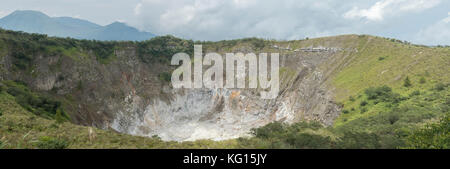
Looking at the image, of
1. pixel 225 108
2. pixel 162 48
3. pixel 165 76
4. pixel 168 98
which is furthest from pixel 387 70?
pixel 162 48

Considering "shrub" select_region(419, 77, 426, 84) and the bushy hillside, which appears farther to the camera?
"shrub" select_region(419, 77, 426, 84)

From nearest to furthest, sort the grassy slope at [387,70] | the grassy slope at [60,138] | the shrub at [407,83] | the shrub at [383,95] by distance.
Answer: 1. the grassy slope at [60,138]
2. the shrub at [383,95]
3. the grassy slope at [387,70]
4. the shrub at [407,83]

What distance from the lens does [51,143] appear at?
13.3m

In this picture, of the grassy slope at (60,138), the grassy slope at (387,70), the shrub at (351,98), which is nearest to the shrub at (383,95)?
the grassy slope at (387,70)

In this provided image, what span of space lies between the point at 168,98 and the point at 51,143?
1777 inches

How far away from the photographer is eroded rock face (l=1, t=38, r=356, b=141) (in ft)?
139

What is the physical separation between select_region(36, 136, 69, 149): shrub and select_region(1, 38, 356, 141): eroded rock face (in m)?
26.3

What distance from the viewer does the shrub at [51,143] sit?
12930 millimetres

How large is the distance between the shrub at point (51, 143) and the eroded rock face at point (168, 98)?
86.1ft

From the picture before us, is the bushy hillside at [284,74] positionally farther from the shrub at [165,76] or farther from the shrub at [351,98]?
the shrub at [165,76]

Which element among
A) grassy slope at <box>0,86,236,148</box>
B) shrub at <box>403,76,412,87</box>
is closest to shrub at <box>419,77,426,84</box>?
shrub at <box>403,76,412,87</box>

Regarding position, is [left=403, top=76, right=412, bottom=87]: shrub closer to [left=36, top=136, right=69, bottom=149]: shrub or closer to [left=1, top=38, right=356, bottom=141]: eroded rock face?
[left=1, top=38, right=356, bottom=141]: eroded rock face
